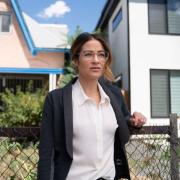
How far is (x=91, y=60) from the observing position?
76.5 inches

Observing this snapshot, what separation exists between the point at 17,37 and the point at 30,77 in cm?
171

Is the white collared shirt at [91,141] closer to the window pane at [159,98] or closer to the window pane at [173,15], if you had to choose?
the window pane at [159,98]

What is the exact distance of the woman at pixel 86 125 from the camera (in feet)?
5.96

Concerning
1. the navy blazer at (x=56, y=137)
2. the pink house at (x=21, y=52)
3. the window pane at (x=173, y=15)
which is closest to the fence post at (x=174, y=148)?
the navy blazer at (x=56, y=137)

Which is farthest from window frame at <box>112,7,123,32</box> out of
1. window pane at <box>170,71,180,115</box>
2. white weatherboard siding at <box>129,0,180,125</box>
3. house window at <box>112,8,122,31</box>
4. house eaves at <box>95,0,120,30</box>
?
A: window pane at <box>170,71,180,115</box>

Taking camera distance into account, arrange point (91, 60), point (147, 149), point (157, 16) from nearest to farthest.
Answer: point (91, 60) < point (147, 149) < point (157, 16)

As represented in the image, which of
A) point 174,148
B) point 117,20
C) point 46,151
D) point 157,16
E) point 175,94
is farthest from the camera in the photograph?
point 117,20

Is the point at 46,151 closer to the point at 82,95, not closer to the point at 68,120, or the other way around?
the point at 68,120

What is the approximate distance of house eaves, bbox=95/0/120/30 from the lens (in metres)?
14.8

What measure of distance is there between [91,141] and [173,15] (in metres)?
→ 11.4

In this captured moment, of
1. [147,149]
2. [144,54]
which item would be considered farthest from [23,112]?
[147,149]

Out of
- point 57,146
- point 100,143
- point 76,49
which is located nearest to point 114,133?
point 100,143

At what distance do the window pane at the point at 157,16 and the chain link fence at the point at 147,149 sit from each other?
31.9 ft

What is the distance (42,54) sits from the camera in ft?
46.2
